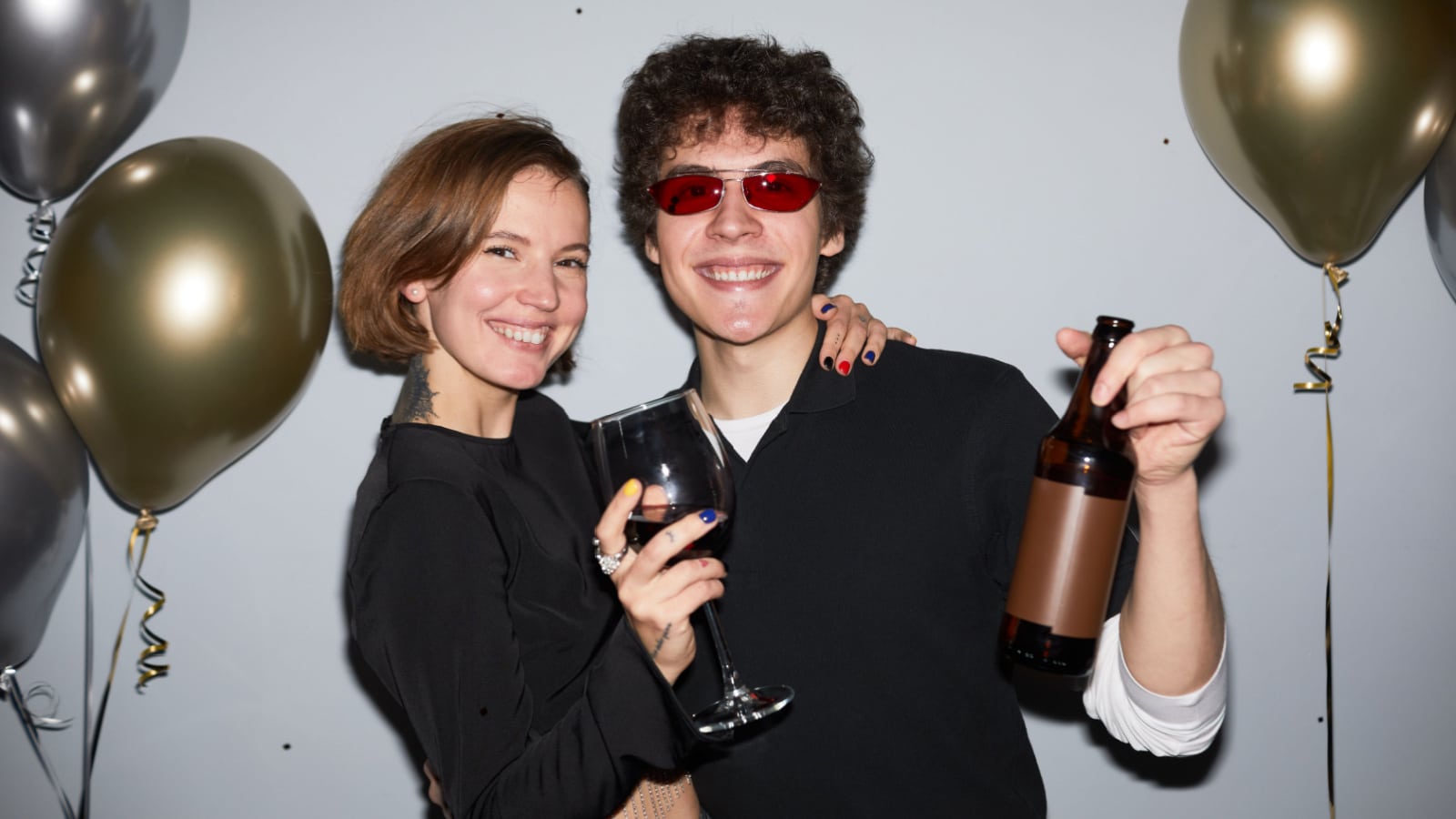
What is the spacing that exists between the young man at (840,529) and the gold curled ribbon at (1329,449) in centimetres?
107

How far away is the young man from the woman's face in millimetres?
223

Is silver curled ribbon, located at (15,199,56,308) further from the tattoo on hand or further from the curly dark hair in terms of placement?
the tattoo on hand

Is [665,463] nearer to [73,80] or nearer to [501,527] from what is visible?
[501,527]

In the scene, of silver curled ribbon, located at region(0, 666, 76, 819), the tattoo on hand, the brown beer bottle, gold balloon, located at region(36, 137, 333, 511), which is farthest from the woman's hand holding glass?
silver curled ribbon, located at region(0, 666, 76, 819)

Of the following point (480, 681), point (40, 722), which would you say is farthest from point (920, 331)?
point (40, 722)

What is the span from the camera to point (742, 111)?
1.95 meters

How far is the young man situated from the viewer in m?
1.75

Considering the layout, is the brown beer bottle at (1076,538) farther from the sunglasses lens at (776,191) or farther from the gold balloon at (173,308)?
the gold balloon at (173,308)

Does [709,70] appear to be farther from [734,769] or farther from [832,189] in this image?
[734,769]

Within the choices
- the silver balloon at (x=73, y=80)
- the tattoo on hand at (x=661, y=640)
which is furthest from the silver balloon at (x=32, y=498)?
the tattoo on hand at (x=661, y=640)

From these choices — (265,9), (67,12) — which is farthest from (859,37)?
(67,12)

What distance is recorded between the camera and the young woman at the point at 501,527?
1.38 metres

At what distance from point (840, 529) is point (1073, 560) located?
57 centimetres

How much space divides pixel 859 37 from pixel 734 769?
5.45 feet
